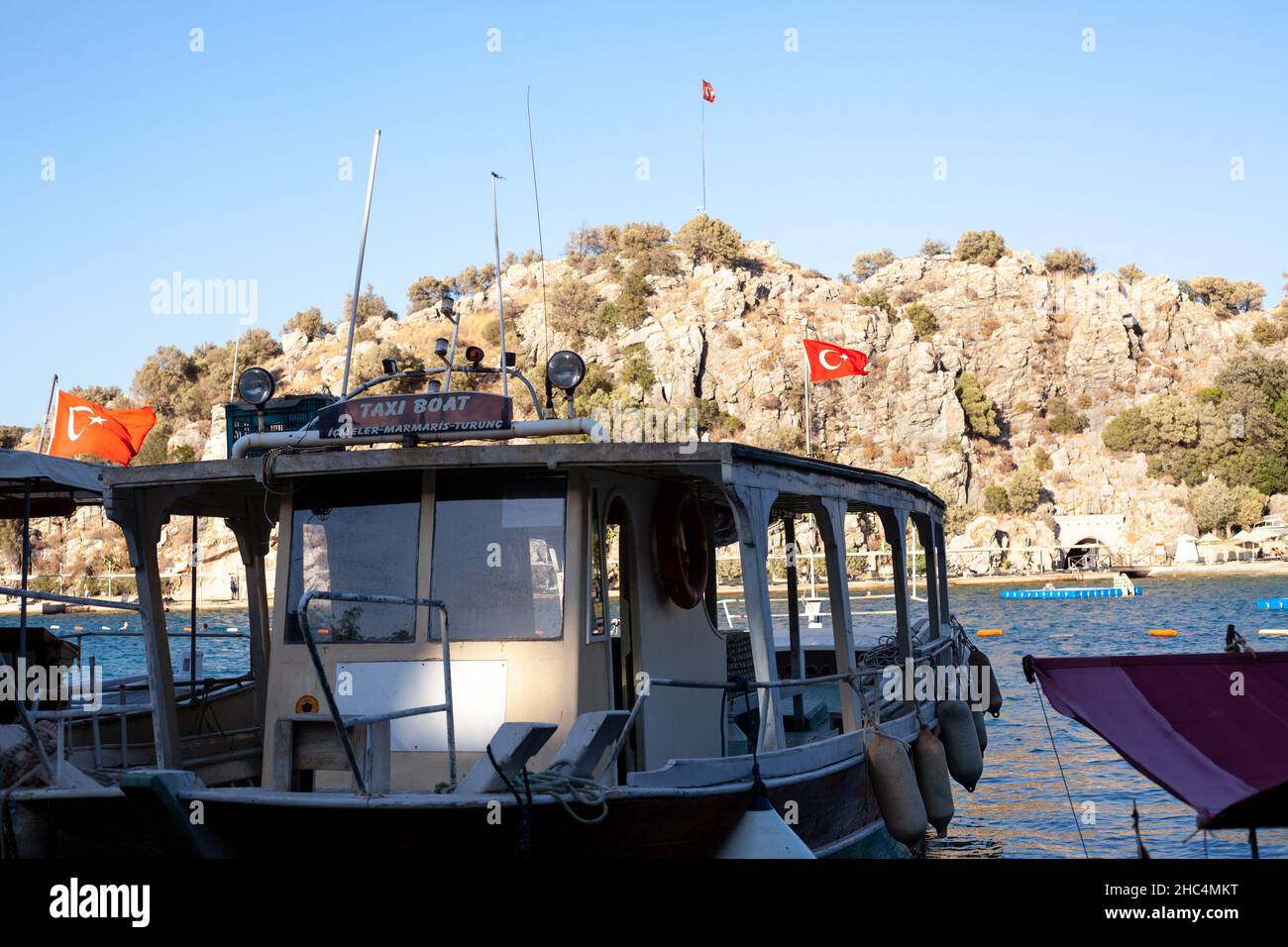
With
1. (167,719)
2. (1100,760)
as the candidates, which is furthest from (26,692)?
(1100,760)

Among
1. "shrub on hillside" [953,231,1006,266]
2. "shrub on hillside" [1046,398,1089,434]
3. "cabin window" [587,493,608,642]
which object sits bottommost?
"cabin window" [587,493,608,642]

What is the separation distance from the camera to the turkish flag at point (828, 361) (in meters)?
25.0

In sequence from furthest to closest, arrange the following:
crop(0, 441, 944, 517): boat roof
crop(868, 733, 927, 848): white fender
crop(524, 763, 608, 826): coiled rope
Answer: crop(868, 733, 927, 848): white fender < crop(0, 441, 944, 517): boat roof < crop(524, 763, 608, 826): coiled rope

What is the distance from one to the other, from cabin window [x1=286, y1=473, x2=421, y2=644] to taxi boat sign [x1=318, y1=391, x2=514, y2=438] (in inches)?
14.0

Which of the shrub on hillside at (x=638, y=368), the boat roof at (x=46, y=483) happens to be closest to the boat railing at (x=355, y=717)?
the boat roof at (x=46, y=483)

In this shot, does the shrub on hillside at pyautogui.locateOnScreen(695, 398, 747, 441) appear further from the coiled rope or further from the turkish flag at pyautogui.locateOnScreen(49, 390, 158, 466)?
the coiled rope

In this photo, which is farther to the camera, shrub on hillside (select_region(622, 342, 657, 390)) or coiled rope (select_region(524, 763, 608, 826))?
shrub on hillside (select_region(622, 342, 657, 390))

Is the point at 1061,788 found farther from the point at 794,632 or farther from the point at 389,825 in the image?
the point at 389,825

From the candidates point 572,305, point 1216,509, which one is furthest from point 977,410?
point 572,305

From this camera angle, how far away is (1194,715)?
7.76 m

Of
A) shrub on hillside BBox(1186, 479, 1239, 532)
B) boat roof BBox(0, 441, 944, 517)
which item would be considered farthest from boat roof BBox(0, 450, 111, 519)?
shrub on hillside BBox(1186, 479, 1239, 532)

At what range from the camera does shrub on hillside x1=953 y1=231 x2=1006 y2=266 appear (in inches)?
5428

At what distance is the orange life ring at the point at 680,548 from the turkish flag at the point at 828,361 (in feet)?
47.6
